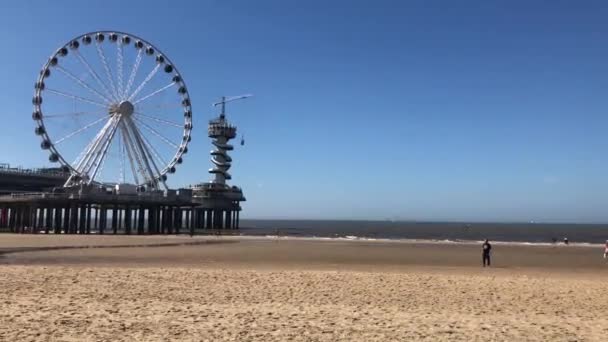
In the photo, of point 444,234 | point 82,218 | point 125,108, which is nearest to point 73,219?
point 82,218

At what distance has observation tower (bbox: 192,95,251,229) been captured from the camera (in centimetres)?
8981

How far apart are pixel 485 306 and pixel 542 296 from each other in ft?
8.34

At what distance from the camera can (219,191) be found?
3588 inches

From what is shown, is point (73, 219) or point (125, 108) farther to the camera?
point (73, 219)

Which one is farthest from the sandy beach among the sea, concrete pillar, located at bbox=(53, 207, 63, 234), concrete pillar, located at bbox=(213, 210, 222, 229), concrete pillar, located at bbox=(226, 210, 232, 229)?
concrete pillar, located at bbox=(226, 210, 232, 229)

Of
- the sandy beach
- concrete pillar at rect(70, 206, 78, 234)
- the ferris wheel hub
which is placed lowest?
the sandy beach

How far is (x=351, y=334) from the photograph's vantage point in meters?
8.62

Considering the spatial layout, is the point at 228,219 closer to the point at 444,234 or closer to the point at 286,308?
the point at 444,234

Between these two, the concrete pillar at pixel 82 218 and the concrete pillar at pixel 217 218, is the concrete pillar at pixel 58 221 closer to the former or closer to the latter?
the concrete pillar at pixel 82 218

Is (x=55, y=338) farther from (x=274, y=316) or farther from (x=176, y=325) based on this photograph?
(x=274, y=316)

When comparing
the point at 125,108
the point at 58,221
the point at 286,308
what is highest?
the point at 125,108

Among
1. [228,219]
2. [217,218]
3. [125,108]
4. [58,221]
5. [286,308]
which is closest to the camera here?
[286,308]

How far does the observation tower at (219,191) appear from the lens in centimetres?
8981

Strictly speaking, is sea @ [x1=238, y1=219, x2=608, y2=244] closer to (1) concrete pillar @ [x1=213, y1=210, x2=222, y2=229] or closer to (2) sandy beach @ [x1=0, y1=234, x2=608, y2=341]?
(1) concrete pillar @ [x1=213, y1=210, x2=222, y2=229]
